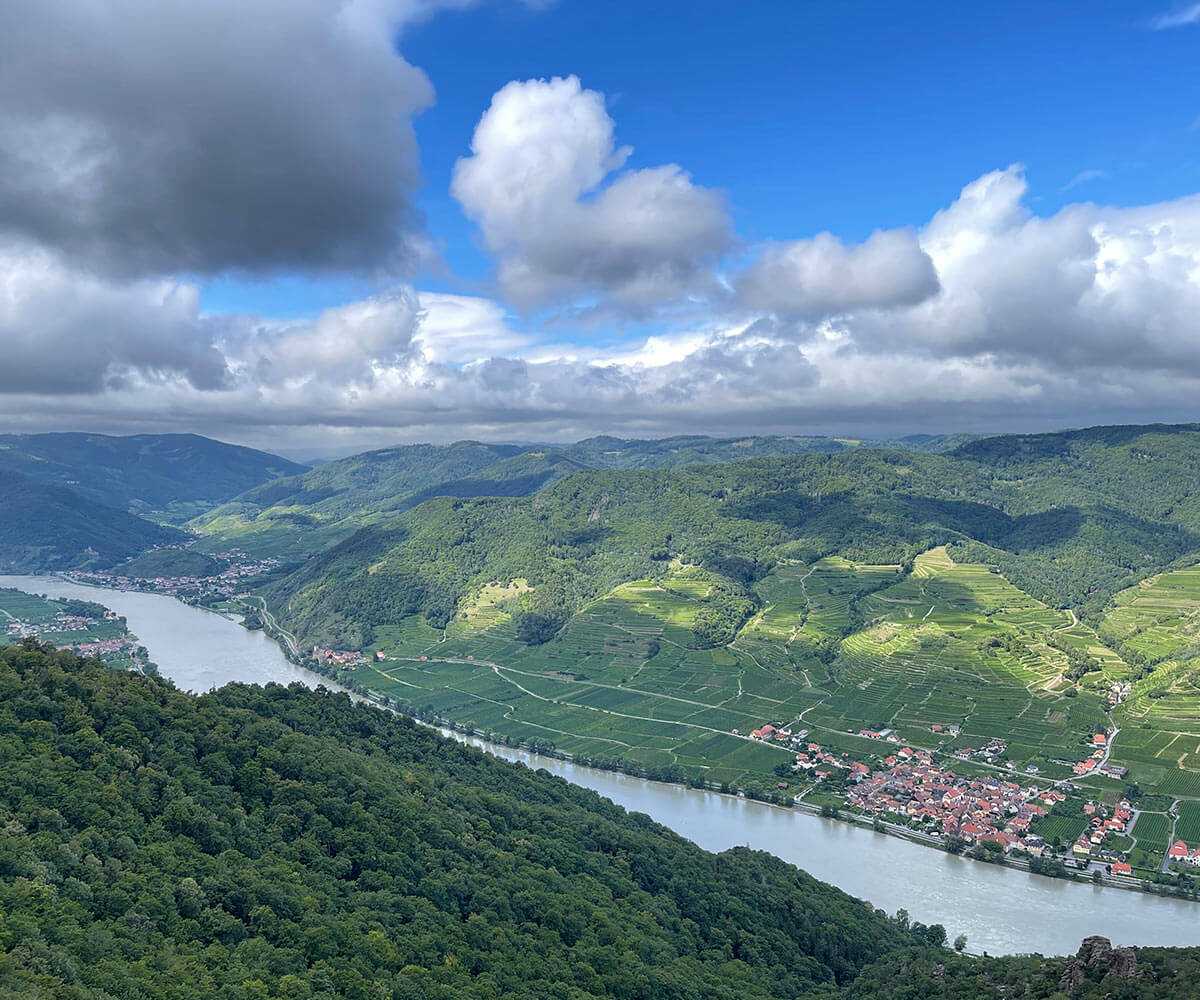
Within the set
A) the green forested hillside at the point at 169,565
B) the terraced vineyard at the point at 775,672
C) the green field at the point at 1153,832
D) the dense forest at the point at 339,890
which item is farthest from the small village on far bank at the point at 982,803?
the green forested hillside at the point at 169,565

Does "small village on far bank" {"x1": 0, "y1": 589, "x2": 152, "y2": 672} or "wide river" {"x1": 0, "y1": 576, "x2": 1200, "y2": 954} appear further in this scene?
"small village on far bank" {"x1": 0, "y1": 589, "x2": 152, "y2": 672}

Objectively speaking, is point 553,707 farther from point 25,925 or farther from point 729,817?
point 25,925

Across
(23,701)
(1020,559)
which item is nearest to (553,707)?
(23,701)

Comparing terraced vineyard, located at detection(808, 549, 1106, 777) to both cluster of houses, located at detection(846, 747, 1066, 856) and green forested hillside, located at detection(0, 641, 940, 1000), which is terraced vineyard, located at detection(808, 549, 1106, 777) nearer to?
cluster of houses, located at detection(846, 747, 1066, 856)

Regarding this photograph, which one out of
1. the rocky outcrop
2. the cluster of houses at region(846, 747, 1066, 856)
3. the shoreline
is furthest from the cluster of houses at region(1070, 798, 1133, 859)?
the rocky outcrop

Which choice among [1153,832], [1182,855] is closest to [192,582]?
[1153,832]

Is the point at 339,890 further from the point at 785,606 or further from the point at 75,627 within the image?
the point at 75,627
